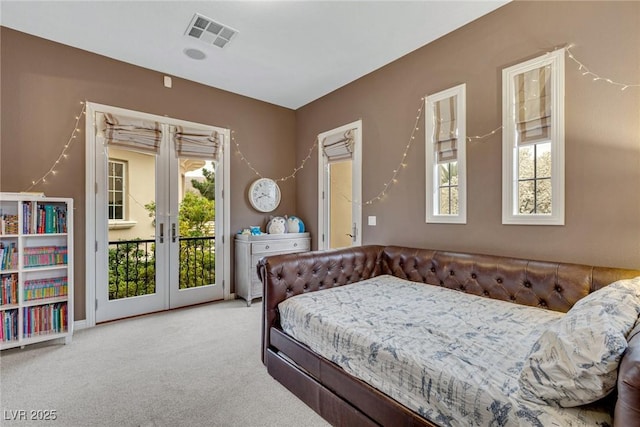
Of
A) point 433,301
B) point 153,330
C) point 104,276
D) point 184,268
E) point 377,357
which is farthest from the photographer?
point 184,268

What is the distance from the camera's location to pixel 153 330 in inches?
125

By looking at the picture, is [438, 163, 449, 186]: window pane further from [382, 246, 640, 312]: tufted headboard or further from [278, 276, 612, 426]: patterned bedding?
[278, 276, 612, 426]: patterned bedding

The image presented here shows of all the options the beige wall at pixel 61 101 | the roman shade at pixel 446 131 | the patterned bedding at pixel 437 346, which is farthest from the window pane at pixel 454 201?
the beige wall at pixel 61 101

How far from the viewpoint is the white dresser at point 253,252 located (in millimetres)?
4055

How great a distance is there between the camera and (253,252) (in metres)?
4.05

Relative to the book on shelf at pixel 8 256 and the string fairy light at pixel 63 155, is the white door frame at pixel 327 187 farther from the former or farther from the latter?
the book on shelf at pixel 8 256

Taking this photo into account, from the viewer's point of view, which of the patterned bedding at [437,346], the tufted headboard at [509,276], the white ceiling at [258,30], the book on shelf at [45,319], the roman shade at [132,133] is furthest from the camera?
the roman shade at [132,133]

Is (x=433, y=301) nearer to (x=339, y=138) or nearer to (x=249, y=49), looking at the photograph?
(x=339, y=138)

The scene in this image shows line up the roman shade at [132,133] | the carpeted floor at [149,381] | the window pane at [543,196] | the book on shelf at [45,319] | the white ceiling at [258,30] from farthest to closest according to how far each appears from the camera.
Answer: the roman shade at [132,133] < the book on shelf at [45,319] < the white ceiling at [258,30] < the window pane at [543,196] < the carpeted floor at [149,381]

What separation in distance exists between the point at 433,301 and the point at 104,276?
11.8ft

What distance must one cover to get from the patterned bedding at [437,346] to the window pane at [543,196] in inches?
A: 32.8

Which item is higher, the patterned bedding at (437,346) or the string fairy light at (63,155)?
the string fairy light at (63,155)

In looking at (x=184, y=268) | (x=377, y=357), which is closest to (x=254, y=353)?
(x=377, y=357)

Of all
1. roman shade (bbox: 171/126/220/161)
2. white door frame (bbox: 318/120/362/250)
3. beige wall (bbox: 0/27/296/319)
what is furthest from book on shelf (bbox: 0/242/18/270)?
white door frame (bbox: 318/120/362/250)
